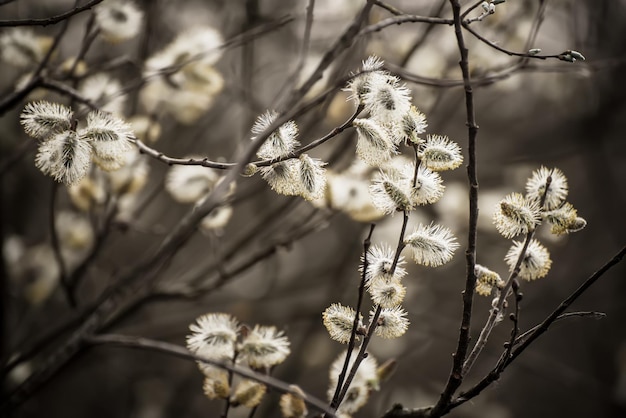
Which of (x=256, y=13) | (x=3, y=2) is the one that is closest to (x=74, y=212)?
(x=256, y=13)

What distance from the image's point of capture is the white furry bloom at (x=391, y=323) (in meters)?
1.29

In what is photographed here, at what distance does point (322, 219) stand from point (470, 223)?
3.04 feet

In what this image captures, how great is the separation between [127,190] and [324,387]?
9.06 ft

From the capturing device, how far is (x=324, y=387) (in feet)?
13.9

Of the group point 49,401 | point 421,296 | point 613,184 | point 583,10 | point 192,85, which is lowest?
point 49,401

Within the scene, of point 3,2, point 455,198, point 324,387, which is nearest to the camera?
point 3,2

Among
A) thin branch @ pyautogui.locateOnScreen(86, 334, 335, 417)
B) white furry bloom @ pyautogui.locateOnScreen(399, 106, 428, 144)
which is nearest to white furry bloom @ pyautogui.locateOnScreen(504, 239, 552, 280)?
white furry bloom @ pyautogui.locateOnScreen(399, 106, 428, 144)

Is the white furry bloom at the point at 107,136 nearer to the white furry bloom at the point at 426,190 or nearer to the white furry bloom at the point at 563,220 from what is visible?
the white furry bloom at the point at 426,190

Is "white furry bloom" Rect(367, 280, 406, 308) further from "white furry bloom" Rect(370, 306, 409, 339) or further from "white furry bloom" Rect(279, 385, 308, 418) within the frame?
"white furry bloom" Rect(279, 385, 308, 418)

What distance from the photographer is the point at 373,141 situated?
1.26 m

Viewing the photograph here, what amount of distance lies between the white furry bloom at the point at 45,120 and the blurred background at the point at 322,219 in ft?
2.04

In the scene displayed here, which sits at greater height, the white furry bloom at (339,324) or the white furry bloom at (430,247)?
the white furry bloom at (430,247)

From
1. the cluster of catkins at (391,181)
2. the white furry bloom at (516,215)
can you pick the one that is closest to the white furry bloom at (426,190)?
the cluster of catkins at (391,181)

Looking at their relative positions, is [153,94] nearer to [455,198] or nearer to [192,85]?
[192,85]
